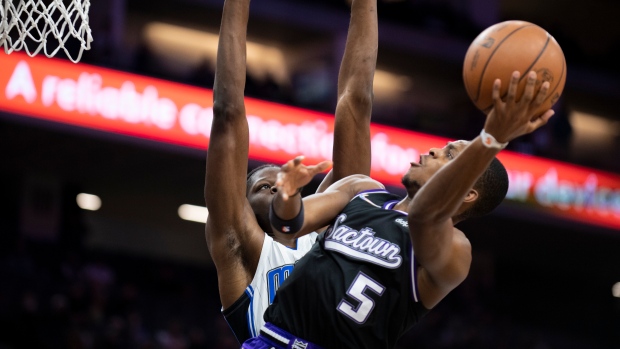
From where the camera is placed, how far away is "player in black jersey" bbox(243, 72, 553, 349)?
12.3 ft

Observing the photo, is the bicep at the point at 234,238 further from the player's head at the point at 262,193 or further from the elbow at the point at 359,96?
the elbow at the point at 359,96

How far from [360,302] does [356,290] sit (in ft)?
0.18

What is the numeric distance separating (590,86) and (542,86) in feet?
61.9

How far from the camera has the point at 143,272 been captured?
1427 cm

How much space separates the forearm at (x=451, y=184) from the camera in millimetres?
3479

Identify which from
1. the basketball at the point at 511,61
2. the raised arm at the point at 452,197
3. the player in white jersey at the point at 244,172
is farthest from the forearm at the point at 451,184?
the player in white jersey at the point at 244,172

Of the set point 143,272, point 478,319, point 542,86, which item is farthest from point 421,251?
point 478,319

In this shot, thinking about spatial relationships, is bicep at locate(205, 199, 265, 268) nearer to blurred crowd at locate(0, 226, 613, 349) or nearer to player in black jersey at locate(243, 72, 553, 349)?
player in black jersey at locate(243, 72, 553, 349)

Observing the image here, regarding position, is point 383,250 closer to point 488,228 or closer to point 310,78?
point 488,228

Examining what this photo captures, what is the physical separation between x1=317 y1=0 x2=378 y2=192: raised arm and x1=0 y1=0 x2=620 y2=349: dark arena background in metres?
6.77

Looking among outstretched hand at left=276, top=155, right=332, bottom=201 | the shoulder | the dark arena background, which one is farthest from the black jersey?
the dark arena background

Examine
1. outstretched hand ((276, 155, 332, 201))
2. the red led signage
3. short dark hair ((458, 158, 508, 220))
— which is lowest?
the red led signage

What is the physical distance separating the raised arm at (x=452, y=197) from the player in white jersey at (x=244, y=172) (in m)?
0.68

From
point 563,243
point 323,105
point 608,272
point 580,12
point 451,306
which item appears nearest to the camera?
point 323,105
